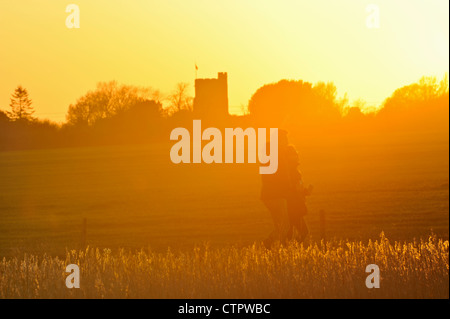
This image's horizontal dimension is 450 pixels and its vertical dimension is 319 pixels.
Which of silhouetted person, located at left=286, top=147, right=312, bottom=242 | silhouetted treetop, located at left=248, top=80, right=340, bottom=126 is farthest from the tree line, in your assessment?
silhouetted person, located at left=286, top=147, right=312, bottom=242

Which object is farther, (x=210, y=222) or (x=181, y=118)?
(x=181, y=118)

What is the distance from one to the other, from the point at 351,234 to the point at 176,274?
448 inches

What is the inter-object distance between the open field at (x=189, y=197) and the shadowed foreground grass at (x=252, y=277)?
6806mm

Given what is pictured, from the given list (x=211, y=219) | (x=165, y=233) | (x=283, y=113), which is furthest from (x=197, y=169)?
(x=283, y=113)

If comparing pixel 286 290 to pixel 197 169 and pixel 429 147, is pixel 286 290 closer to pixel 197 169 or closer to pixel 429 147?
pixel 197 169

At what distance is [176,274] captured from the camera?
400 inches

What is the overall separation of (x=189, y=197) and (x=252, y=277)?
1291 inches

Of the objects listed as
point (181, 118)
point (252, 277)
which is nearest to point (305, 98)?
point (181, 118)

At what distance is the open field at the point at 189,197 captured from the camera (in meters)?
22.5

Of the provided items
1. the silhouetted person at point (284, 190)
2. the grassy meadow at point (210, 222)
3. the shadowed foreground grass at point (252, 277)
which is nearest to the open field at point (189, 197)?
the grassy meadow at point (210, 222)

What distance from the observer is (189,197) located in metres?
42.5

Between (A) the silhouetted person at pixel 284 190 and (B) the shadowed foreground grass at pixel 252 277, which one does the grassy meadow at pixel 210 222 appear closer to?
(B) the shadowed foreground grass at pixel 252 277

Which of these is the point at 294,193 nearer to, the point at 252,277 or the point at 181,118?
the point at 252,277

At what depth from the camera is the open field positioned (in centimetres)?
2250
